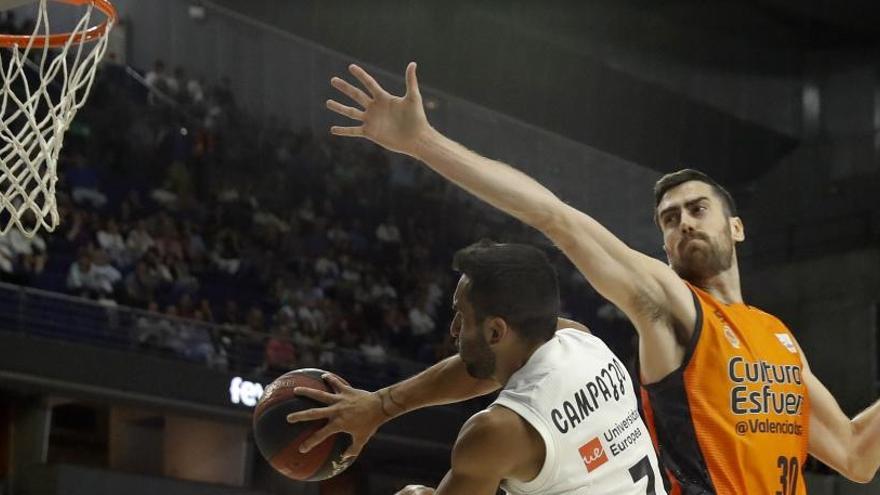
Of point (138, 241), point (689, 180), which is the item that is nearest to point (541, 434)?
point (689, 180)

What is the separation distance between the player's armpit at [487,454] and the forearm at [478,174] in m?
0.45

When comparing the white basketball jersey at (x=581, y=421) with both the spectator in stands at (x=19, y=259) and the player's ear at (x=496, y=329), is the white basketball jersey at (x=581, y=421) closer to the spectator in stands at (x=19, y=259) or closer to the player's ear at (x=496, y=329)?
the player's ear at (x=496, y=329)

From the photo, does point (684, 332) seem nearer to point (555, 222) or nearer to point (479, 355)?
point (555, 222)

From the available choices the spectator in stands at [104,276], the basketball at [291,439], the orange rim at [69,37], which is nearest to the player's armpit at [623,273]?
the basketball at [291,439]

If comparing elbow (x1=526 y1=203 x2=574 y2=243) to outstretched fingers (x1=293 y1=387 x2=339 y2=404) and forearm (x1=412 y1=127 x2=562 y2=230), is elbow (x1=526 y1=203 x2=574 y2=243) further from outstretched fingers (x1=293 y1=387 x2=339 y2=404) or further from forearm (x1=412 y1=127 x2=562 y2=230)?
outstretched fingers (x1=293 y1=387 x2=339 y2=404)

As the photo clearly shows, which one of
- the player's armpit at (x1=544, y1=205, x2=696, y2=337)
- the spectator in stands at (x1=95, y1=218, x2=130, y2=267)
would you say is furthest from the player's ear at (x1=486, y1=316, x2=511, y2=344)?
the spectator in stands at (x1=95, y1=218, x2=130, y2=267)

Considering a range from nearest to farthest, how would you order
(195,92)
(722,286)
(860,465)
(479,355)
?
(479,355)
(722,286)
(860,465)
(195,92)

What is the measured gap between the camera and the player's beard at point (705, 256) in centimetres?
318

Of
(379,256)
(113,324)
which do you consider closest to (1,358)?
(113,324)

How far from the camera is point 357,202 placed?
14.2 m

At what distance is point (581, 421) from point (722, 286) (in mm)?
881

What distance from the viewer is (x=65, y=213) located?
10523mm

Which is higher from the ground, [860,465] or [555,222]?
[555,222]

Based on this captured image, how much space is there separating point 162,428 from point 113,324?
7.97 feet
